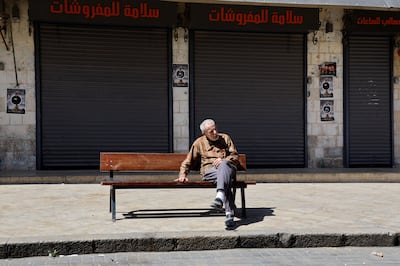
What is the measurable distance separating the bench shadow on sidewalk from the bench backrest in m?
0.59

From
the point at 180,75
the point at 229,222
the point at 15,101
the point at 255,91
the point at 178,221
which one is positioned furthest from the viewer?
the point at 255,91

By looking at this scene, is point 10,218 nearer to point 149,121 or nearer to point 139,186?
point 139,186

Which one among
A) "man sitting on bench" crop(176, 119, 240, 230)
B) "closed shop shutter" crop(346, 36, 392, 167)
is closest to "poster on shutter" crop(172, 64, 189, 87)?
"closed shop shutter" crop(346, 36, 392, 167)

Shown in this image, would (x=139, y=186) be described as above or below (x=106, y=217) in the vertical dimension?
above

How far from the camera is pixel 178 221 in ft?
19.4

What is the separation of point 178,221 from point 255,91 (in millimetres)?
6220

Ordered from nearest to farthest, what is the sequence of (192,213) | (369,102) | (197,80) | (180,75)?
(192,213) < (180,75) < (197,80) < (369,102)

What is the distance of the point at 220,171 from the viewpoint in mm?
5730

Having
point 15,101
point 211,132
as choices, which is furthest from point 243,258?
point 15,101

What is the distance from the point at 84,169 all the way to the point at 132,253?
6211mm

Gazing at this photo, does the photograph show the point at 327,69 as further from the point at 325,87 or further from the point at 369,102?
the point at 369,102

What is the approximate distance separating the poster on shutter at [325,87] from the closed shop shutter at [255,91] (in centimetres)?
46

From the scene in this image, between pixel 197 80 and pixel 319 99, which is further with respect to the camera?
pixel 319 99

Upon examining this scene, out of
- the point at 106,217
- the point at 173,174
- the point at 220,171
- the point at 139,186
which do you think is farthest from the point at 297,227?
the point at 173,174
